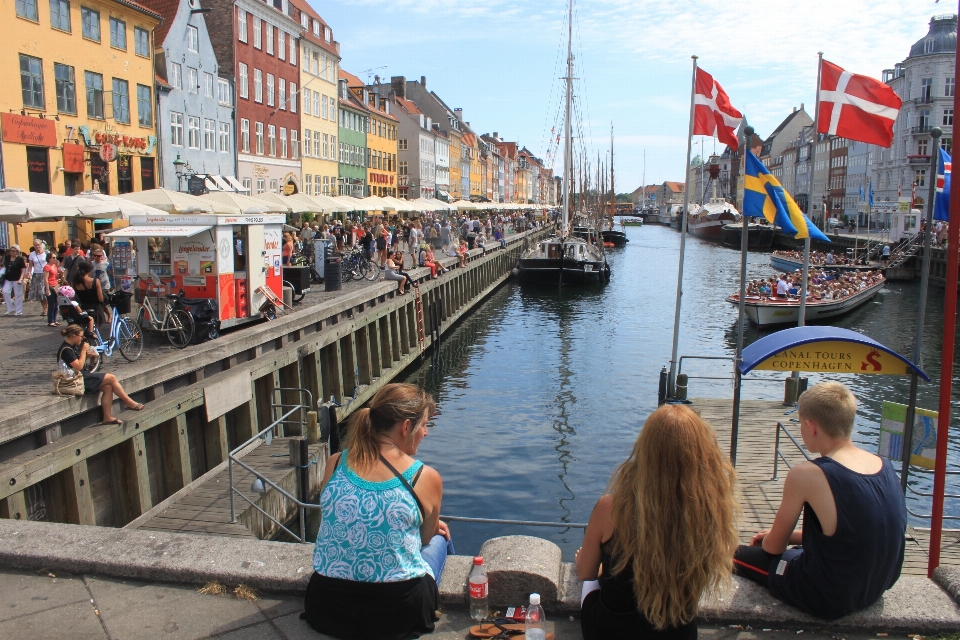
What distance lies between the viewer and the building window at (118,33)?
3100 cm

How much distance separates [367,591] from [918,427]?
7175 mm

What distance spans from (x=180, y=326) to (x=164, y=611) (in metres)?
9.63

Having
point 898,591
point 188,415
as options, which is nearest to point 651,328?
point 188,415

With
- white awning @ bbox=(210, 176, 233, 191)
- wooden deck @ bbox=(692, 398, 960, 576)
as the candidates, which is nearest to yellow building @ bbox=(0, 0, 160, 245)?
white awning @ bbox=(210, 176, 233, 191)

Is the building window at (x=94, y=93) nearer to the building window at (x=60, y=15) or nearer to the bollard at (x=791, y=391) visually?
the building window at (x=60, y=15)

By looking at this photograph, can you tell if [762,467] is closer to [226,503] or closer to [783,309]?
[226,503]

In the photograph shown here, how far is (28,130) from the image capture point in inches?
1024

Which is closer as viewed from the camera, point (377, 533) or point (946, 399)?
point (377, 533)

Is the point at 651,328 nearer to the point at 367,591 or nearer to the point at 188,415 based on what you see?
the point at 188,415

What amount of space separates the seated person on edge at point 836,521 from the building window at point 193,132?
37878mm

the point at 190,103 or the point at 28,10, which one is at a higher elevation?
the point at 28,10

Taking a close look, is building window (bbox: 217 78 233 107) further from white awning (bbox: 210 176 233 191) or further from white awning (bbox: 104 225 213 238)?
white awning (bbox: 104 225 213 238)

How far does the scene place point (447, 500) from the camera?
1354 centimetres

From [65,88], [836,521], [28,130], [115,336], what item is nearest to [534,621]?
[836,521]
